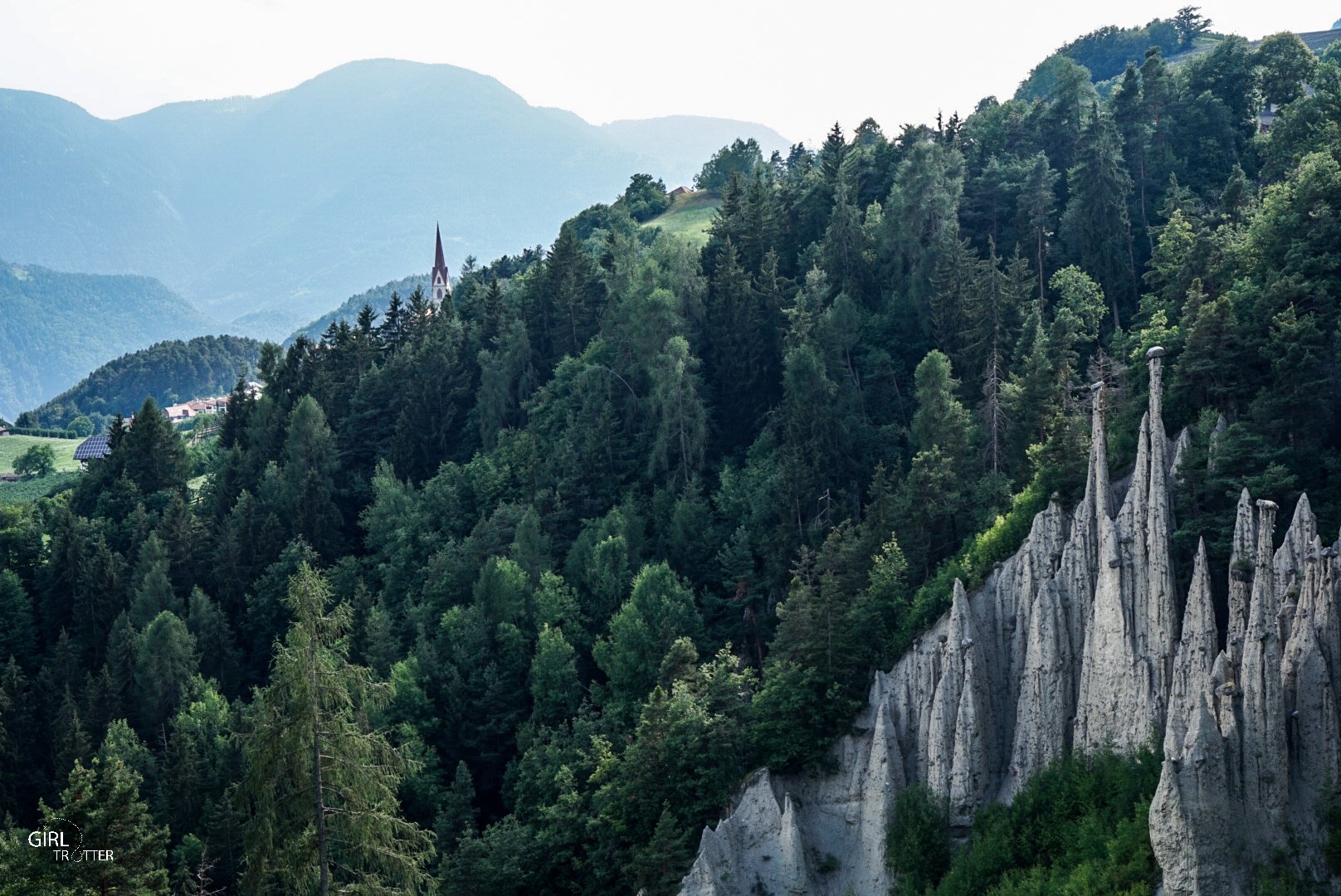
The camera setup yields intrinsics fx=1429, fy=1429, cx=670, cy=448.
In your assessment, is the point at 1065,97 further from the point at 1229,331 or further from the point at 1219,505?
the point at 1219,505

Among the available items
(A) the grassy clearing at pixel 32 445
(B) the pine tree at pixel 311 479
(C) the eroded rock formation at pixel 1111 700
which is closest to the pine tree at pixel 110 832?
(C) the eroded rock formation at pixel 1111 700

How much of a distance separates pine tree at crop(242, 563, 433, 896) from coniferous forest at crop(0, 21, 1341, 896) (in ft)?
0.35

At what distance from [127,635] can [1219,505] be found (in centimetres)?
5602

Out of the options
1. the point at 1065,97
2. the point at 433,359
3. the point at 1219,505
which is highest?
the point at 1065,97

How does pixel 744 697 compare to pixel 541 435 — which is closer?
pixel 744 697

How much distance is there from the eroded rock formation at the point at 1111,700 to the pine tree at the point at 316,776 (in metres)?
14.8

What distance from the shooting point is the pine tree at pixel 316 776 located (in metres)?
29.8

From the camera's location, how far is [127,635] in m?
73.6

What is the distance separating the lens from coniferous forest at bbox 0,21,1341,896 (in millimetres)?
38875

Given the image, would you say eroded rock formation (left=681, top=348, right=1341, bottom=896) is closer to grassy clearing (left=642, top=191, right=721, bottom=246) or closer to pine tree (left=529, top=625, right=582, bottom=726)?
pine tree (left=529, top=625, right=582, bottom=726)

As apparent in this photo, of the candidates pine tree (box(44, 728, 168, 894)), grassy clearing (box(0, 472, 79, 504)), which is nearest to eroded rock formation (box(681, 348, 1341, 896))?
pine tree (box(44, 728, 168, 894))

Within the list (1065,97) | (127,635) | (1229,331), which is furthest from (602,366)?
(1229,331)

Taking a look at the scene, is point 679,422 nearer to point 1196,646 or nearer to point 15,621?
point 1196,646

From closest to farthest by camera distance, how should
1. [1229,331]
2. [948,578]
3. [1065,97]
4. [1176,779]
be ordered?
[1176,779]
[1229,331]
[948,578]
[1065,97]
